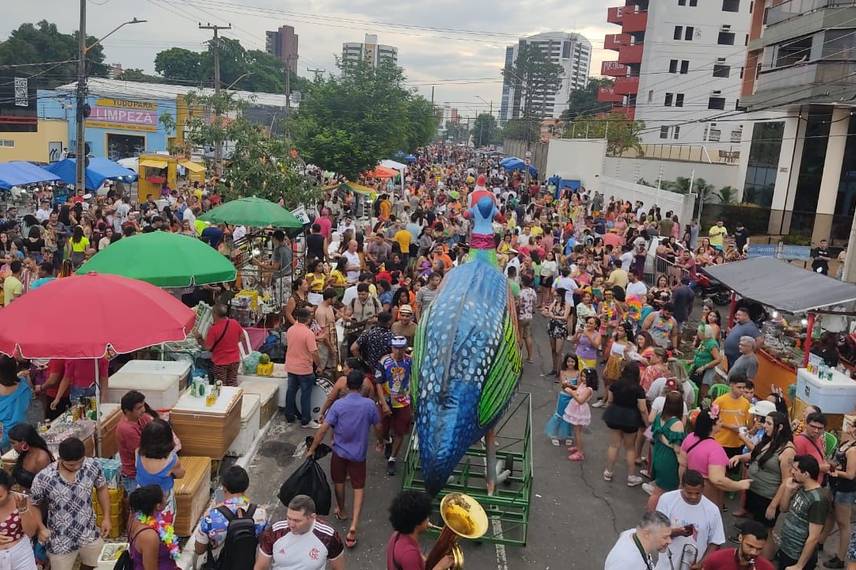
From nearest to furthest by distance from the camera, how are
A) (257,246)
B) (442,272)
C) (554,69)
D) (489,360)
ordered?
(489,360) → (442,272) → (257,246) → (554,69)

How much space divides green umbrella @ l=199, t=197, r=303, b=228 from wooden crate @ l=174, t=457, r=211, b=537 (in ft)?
16.1

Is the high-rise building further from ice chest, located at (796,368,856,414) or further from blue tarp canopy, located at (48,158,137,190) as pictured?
ice chest, located at (796,368,856,414)

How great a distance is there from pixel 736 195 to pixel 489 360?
3102 cm

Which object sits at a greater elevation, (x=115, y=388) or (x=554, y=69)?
(x=554, y=69)

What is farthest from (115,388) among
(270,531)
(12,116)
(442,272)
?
(12,116)

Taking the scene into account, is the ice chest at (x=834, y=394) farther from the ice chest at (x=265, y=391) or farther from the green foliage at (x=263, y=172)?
the green foliage at (x=263, y=172)

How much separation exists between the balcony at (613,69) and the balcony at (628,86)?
1516 millimetres

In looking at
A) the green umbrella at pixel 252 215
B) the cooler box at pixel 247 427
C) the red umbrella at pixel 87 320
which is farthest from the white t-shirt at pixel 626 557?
the green umbrella at pixel 252 215

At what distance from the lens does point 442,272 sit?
1241 centimetres

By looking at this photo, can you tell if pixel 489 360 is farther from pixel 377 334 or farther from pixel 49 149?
pixel 49 149

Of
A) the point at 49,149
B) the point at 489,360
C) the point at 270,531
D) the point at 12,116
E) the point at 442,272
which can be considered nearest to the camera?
the point at 270,531

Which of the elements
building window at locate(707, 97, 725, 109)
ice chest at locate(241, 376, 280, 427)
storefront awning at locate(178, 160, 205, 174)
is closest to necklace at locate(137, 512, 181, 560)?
ice chest at locate(241, 376, 280, 427)

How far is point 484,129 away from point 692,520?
149337mm

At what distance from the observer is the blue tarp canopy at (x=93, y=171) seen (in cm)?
2281
